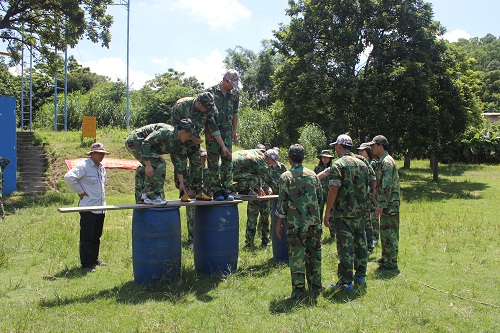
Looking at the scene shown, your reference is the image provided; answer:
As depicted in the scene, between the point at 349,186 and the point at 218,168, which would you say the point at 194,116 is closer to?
the point at 218,168

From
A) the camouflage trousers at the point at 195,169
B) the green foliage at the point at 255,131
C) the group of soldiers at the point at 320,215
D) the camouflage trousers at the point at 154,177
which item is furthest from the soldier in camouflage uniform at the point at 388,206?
the green foliage at the point at 255,131

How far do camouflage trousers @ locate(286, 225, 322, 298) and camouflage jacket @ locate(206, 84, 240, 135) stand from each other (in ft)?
7.10

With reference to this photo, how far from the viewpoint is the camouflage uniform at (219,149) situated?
6.80m

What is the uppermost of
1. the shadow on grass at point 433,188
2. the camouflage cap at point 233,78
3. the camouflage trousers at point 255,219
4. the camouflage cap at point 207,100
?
the camouflage cap at point 233,78

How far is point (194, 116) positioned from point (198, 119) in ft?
0.24

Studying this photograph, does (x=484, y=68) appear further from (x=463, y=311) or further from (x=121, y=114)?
(x=463, y=311)

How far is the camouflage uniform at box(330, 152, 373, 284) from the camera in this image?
584cm

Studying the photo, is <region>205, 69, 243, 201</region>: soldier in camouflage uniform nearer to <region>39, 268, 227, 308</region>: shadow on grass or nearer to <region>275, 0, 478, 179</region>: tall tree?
<region>39, 268, 227, 308</region>: shadow on grass

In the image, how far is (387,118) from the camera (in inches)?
682

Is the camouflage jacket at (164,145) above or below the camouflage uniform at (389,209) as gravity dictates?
above

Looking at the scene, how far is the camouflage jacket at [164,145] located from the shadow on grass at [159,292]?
5.34 feet

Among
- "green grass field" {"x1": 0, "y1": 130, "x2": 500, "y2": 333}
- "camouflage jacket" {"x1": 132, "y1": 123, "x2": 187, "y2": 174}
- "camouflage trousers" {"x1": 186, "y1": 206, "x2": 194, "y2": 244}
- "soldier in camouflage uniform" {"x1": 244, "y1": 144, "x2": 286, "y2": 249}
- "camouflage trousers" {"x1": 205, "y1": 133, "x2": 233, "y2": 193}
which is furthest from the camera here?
"camouflage trousers" {"x1": 186, "y1": 206, "x2": 194, "y2": 244}

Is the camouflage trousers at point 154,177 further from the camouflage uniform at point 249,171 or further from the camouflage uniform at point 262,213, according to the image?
the camouflage uniform at point 262,213

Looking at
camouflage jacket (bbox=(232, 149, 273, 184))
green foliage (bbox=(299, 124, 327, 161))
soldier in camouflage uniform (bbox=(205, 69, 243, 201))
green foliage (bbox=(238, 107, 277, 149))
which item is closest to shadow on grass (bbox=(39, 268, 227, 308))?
soldier in camouflage uniform (bbox=(205, 69, 243, 201))
